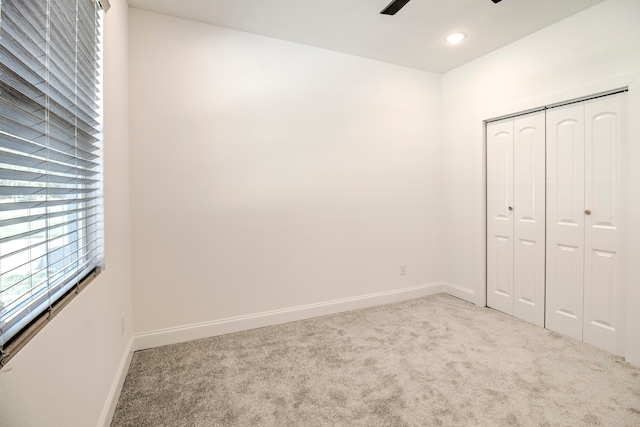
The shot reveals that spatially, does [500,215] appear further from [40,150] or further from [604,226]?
[40,150]

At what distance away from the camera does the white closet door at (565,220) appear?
8.26 ft

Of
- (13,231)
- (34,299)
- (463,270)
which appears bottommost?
(463,270)

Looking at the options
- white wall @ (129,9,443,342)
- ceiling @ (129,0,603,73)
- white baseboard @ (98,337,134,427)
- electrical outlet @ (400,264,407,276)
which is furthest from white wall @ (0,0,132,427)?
electrical outlet @ (400,264,407,276)

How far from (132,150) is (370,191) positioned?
2236mm

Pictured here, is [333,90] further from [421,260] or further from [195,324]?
[195,324]

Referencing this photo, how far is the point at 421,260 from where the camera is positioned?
363 centimetres

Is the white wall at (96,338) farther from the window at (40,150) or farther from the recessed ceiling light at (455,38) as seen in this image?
the recessed ceiling light at (455,38)

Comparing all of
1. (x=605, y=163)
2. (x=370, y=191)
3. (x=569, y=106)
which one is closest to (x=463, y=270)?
(x=370, y=191)

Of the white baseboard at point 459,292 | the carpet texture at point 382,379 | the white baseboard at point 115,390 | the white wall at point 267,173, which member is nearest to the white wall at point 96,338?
the white baseboard at point 115,390

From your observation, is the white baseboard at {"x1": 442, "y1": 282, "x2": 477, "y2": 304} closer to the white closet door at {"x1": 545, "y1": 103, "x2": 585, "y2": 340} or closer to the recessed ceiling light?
the white closet door at {"x1": 545, "y1": 103, "x2": 585, "y2": 340}

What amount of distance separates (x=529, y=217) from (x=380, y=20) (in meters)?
2.25

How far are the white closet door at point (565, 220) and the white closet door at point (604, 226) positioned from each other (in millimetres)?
53

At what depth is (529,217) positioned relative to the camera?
9.51 feet

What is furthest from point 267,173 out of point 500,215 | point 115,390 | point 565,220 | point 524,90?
point 565,220
